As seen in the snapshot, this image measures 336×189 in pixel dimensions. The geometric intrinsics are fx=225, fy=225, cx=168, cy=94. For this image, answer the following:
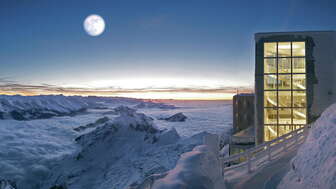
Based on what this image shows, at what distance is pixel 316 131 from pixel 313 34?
56.7 ft

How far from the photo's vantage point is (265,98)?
21453 mm

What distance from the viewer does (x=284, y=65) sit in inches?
827

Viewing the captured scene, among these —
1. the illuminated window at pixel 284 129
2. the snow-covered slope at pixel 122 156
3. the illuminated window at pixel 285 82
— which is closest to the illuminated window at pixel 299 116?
the illuminated window at pixel 284 129

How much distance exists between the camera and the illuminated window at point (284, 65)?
20969 millimetres

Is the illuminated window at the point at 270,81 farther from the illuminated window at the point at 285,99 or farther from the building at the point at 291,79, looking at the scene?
the illuminated window at the point at 285,99

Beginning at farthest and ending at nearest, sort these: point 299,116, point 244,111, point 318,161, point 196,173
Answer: point 244,111 < point 299,116 < point 318,161 < point 196,173

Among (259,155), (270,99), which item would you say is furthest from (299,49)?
(259,155)

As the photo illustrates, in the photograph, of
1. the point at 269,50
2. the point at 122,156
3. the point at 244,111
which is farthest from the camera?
the point at 122,156

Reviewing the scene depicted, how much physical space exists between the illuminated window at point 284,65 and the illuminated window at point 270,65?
475 mm

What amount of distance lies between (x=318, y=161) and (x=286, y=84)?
16974 mm

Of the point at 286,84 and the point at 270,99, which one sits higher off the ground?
the point at 286,84

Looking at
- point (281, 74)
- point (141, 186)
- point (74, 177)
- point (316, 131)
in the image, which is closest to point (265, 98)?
point (281, 74)

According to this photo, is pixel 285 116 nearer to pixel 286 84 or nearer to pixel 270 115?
pixel 270 115

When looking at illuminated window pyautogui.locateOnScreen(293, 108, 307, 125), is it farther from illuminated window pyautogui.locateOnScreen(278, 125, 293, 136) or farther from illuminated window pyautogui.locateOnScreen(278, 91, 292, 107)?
illuminated window pyautogui.locateOnScreen(278, 91, 292, 107)
